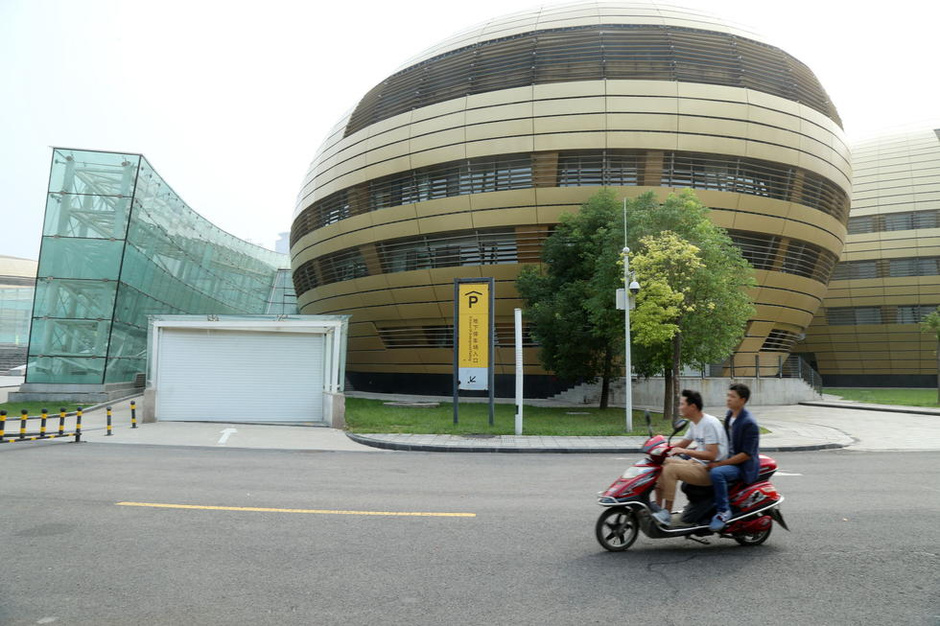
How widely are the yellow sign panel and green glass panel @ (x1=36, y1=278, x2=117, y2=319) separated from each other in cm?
1619

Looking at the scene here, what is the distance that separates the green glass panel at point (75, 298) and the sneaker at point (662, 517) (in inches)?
1001

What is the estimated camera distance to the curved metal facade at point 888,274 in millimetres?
40375

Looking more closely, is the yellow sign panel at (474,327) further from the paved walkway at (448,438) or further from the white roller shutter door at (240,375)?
the white roller shutter door at (240,375)

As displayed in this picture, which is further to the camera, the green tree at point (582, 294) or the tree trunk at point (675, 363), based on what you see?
the green tree at point (582, 294)

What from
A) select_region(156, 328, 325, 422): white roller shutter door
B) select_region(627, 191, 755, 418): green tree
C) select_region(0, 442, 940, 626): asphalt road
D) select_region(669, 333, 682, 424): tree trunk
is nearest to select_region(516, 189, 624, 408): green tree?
select_region(627, 191, 755, 418): green tree

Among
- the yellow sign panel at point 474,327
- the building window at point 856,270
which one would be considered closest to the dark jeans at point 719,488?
the yellow sign panel at point 474,327

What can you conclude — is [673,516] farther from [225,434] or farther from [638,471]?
[225,434]

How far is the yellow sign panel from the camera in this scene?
17391 mm

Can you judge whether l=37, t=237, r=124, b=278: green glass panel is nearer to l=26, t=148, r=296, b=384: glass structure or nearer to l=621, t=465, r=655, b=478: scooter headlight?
l=26, t=148, r=296, b=384: glass structure

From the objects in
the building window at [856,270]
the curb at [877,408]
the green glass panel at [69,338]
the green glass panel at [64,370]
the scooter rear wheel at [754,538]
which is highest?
the building window at [856,270]

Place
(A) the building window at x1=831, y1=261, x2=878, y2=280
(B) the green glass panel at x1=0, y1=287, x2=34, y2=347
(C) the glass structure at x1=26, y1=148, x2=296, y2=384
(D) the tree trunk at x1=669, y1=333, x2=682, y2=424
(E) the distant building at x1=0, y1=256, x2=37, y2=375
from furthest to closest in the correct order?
1. (B) the green glass panel at x1=0, y1=287, x2=34, y2=347
2. (E) the distant building at x1=0, y1=256, x2=37, y2=375
3. (A) the building window at x1=831, y1=261, x2=878, y2=280
4. (C) the glass structure at x1=26, y1=148, x2=296, y2=384
5. (D) the tree trunk at x1=669, y1=333, x2=682, y2=424

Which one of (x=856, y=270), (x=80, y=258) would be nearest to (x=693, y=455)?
(x=80, y=258)

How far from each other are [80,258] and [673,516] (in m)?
26.1

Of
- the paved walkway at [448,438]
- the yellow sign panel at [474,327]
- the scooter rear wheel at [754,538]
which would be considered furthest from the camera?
the yellow sign panel at [474,327]
